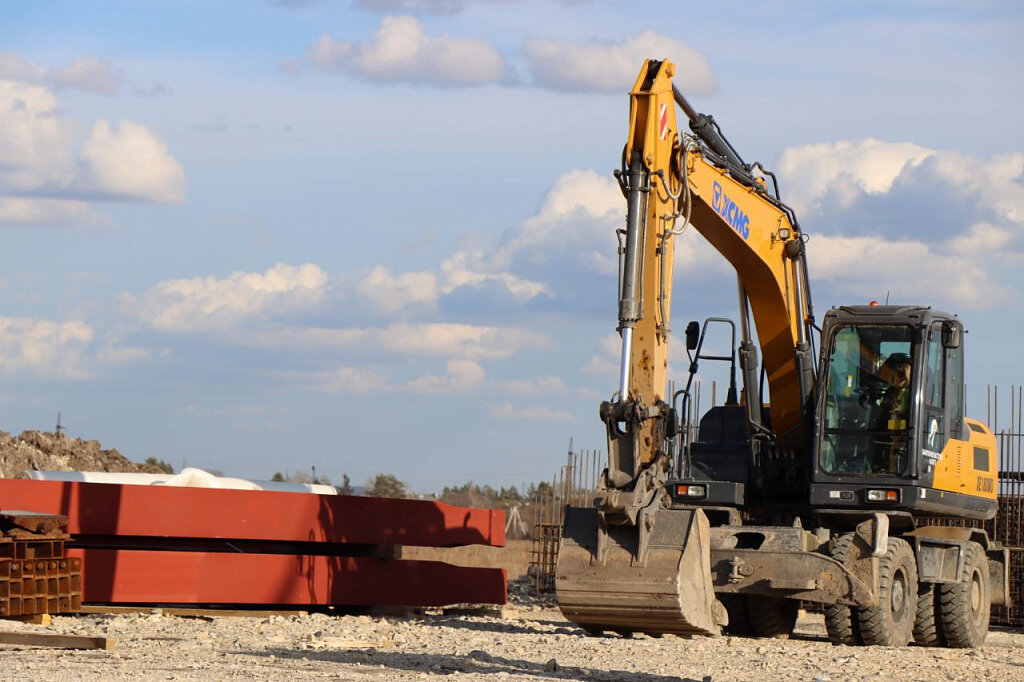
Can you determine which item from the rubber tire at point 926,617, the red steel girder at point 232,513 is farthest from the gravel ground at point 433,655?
the red steel girder at point 232,513

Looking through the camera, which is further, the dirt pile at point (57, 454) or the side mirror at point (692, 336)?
the dirt pile at point (57, 454)

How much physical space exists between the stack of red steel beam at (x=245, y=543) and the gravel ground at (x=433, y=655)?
514 mm

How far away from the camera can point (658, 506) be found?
40.5 feet

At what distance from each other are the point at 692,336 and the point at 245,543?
6142 mm

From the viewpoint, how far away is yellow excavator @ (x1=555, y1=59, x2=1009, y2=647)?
40.4 feet

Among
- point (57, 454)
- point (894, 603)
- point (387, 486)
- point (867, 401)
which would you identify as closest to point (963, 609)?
point (894, 603)

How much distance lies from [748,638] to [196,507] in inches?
260

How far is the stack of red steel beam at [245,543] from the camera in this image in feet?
54.5

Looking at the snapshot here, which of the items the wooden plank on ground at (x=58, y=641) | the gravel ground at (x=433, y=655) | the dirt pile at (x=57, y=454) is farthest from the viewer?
the dirt pile at (x=57, y=454)

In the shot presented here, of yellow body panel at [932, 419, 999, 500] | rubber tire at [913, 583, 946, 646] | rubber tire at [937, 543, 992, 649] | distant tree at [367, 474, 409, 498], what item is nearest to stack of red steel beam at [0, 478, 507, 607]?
rubber tire at [913, 583, 946, 646]

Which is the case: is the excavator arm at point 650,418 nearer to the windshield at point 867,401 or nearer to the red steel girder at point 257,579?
the windshield at point 867,401

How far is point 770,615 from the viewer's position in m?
15.9

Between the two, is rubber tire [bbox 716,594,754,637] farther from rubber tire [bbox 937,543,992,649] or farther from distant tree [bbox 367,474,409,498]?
distant tree [bbox 367,474,409,498]

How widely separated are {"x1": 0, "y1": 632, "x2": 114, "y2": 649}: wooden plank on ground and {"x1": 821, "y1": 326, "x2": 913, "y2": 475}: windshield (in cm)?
755
